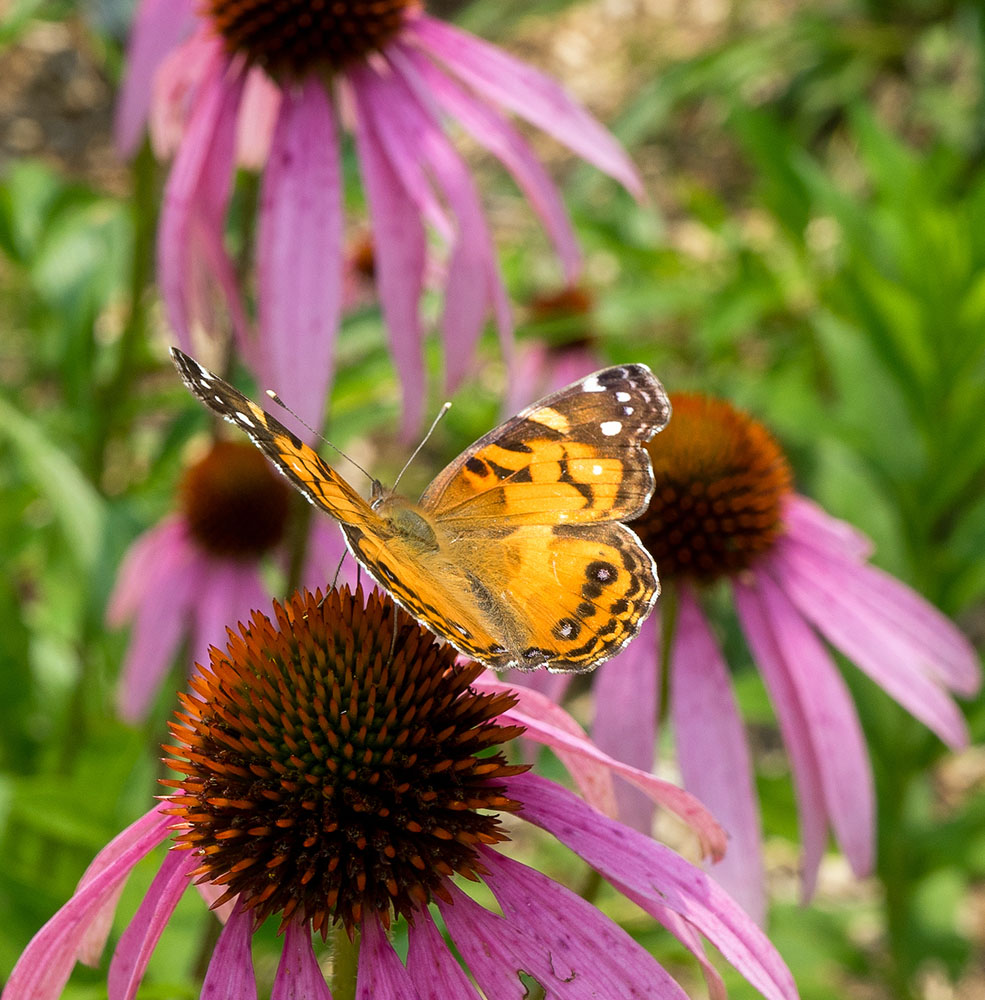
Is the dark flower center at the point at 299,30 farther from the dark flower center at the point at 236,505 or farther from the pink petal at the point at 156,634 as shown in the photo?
the pink petal at the point at 156,634

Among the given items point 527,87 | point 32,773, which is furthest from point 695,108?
point 32,773

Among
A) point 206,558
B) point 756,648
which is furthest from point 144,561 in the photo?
point 756,648

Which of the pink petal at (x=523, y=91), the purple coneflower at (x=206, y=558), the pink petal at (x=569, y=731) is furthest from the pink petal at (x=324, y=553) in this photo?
the pink petal at (x=569, y=731)

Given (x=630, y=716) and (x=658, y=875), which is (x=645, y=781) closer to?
(x=658, y=875)

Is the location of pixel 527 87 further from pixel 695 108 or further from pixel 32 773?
pixel 695 108

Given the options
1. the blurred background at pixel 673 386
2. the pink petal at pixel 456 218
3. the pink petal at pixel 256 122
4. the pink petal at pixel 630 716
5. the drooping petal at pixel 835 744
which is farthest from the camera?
the blurred background at pixel 673 386
